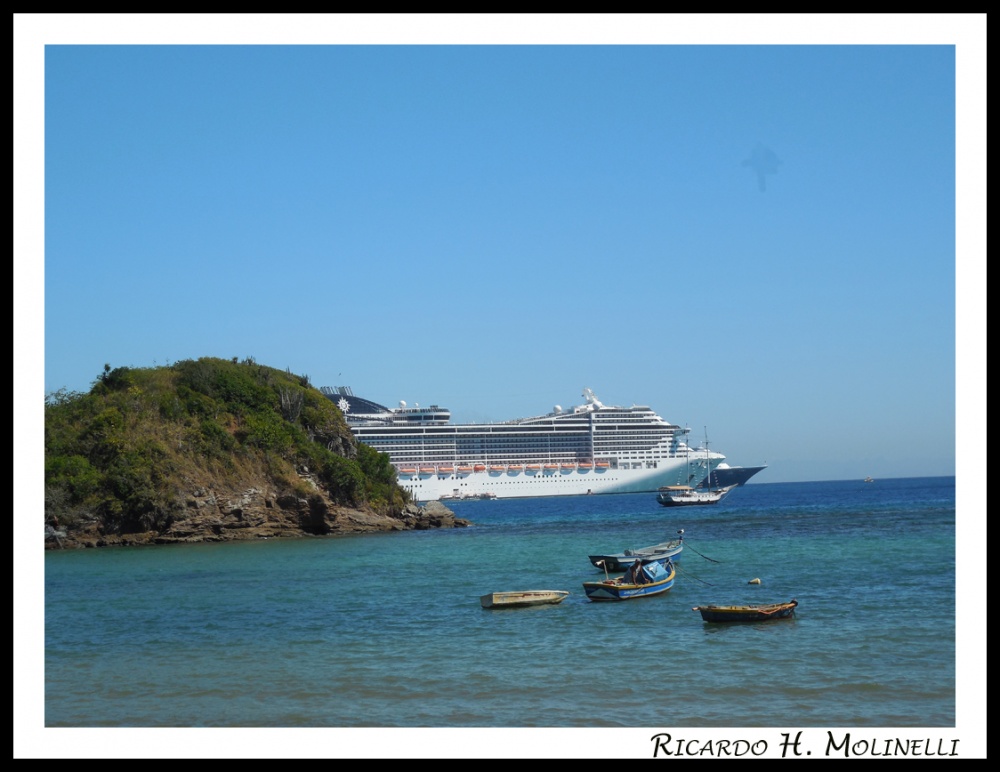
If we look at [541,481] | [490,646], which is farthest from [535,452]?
[490,646]

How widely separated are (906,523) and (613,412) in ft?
195

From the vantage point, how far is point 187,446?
4538 cm


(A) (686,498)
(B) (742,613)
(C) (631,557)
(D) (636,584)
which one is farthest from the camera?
(A) (686,498)

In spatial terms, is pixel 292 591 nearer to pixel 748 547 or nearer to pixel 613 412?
pixel 748 547

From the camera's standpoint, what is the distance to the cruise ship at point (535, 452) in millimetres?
95625

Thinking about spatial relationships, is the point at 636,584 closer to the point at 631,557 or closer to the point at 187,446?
the point at 631,557

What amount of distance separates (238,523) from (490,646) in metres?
30.6

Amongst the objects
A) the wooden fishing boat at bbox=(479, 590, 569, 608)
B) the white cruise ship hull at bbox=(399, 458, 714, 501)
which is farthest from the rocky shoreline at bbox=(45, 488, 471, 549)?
the white cruise ship hull at bbox=(399, 458, 714, 501)

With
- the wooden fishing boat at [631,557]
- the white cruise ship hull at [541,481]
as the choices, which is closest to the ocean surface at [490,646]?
the wooden fishing boat at [631,557]

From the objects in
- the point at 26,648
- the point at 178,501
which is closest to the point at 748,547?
the point at 178,501

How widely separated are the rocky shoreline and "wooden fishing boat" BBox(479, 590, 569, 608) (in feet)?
84.8

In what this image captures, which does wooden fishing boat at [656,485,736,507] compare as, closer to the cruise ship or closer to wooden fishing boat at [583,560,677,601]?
the cruise ship

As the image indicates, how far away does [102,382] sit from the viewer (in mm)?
48125

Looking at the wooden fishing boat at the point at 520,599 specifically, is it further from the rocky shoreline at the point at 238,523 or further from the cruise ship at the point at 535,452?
the cruise ship at the point at 535,452
